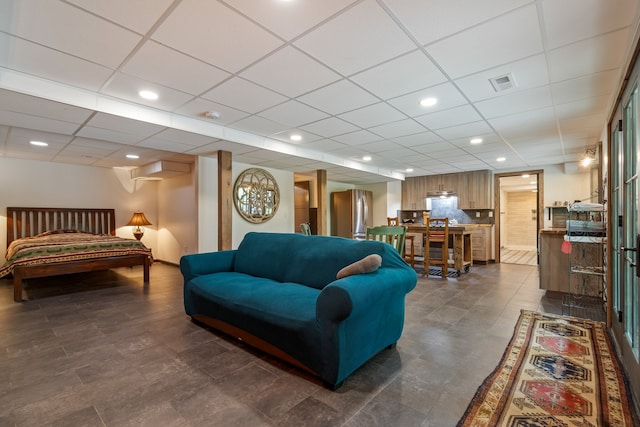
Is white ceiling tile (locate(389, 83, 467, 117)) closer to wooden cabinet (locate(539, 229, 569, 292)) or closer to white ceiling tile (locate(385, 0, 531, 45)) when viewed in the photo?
white ceiling tile (locate(385, 0, 531, 45))

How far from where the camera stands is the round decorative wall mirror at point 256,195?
6066 millimetres

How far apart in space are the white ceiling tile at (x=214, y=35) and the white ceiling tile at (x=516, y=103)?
2452 mm

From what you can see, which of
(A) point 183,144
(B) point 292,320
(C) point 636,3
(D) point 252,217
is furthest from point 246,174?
(C) point 636,3

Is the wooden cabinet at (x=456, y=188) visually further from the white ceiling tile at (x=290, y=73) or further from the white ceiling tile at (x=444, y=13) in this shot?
the white ceiling tile at (x=444, y=13)

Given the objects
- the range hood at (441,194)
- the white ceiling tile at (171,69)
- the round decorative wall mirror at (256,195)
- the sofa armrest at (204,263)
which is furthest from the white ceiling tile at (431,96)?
the range hood at (441,194)

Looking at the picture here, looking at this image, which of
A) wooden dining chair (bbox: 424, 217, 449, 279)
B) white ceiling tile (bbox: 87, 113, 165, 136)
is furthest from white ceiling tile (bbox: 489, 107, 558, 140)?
white ceiling tile (bbox: 87, 113, 165, 136)

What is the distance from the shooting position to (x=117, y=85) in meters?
2.84

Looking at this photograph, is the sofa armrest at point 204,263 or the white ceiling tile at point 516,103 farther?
the sofa armrest at point 204,263

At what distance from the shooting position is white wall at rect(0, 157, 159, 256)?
576cm

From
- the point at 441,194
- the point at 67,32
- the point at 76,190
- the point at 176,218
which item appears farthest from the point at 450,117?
the point at 76,190

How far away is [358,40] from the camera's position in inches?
84.1

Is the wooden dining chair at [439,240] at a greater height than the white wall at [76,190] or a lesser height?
lesser

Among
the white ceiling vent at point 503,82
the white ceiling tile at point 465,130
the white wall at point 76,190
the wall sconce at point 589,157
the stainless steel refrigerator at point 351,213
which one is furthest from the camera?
the stainless steel refrigerator at point 351,213

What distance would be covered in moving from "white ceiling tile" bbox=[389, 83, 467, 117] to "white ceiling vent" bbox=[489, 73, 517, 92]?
317 mm
